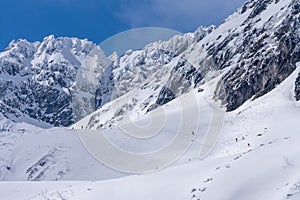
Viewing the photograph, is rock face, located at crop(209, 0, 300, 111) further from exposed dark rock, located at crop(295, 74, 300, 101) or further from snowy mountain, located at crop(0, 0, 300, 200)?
exposed dark rock, located at crop(295, 74, 300, 101)

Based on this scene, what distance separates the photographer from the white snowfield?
17.0 metres

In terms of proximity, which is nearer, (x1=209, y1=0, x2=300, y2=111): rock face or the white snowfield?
the white snowfield

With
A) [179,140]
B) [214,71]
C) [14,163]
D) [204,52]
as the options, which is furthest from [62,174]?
[204,52]

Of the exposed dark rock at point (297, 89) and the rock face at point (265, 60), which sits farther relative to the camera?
the rock face at point (265, 60)

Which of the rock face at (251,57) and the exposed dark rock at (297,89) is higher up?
the rock face at (251,57)

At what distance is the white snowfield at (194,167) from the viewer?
55.6ft

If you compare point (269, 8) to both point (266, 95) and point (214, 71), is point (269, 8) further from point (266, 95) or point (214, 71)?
point (266, 95)

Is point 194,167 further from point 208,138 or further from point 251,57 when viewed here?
point 251,57

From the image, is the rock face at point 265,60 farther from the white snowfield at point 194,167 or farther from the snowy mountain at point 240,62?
the white snowfield at point 194,167

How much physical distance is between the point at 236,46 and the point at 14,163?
233 ft

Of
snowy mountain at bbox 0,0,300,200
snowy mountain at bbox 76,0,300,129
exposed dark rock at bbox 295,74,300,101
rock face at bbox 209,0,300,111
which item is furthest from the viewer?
snowy mountain at bbox 76,0,300,129

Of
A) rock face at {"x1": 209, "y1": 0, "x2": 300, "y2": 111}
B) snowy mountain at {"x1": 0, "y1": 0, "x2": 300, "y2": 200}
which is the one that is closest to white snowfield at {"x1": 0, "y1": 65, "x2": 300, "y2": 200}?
snowy mountain at {"x1": 0, "y1": 0, "x2": 300, "y2": 200}

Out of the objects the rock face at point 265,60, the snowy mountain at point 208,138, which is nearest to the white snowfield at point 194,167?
the snowy mountain at point 208,138

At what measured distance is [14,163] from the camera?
201 ft
